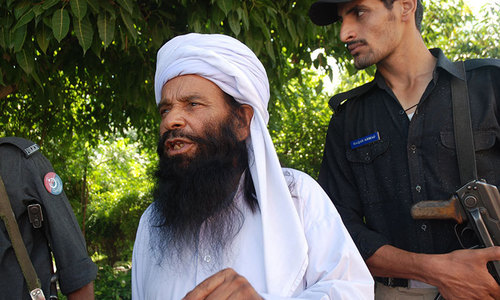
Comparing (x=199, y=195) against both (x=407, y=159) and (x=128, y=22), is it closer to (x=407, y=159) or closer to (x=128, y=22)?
(x=407, y=159)

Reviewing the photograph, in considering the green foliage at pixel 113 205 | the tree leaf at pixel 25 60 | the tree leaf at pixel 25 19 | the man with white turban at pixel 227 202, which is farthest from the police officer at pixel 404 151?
the green foliage at pixel 113 205

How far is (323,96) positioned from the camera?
329 inches

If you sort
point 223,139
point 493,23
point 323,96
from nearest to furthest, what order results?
1. point 223,139
2. point 323,96
3. point 493,23

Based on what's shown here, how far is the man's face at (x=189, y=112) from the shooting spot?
1881 millimetres

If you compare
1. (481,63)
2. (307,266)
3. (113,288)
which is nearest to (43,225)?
(307,266)

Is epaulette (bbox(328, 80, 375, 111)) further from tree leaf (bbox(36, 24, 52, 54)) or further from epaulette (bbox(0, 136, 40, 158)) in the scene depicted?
tree leaf (bbox(36, 24, 52, 54))

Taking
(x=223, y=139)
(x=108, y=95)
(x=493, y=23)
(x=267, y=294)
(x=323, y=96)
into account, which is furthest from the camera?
(x=493, y=23)

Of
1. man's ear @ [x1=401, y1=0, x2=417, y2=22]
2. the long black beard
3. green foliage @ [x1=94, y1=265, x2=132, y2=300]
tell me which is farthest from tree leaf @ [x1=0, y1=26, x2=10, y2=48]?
green foliage @ [x1=94, y1=265, x2=132, y2=300]

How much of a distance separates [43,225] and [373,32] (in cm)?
173

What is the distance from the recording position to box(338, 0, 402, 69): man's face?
222 centimetres

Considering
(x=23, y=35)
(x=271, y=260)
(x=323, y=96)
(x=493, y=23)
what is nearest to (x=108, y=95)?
(x=23, y=35)

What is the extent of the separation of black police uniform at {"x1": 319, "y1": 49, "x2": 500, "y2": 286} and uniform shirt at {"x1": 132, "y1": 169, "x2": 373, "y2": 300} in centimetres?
52

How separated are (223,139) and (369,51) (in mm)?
837

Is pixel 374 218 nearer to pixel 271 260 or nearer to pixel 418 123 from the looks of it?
pixel 418 123
